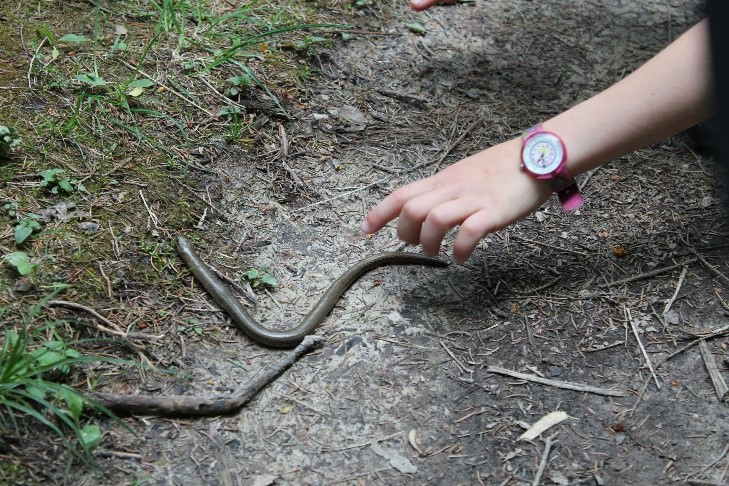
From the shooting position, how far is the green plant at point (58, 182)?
3.52 m

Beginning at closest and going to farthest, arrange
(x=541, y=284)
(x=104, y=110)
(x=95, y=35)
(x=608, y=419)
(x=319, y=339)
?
(x=608, y=419), (x=319, y=339), (x=541, y=284), (x=104, y=110), (x=95, y=35)

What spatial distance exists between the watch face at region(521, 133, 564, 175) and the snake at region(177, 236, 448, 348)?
973mm

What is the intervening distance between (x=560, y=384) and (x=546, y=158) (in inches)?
40.9

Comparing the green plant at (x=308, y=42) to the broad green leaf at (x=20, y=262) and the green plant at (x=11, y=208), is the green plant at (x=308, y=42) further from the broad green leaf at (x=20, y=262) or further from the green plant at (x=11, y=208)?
the broad green leaf at (x=20, y=262)

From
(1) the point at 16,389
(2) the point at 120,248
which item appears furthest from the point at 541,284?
(1) the point at 16,389

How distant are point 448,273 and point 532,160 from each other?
2.85 ft

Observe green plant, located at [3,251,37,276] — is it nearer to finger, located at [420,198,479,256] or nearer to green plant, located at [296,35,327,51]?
finger, located at [420,198,479,256]

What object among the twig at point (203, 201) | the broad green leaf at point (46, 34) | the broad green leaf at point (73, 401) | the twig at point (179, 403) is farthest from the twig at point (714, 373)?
the broad green leaf at point (46, 34)

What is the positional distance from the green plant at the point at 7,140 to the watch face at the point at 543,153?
256 centimetres

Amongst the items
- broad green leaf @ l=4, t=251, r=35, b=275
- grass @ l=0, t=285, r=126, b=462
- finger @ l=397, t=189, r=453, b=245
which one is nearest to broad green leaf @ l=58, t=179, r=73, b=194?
broad green leaf @ l=4, t=251, r=35, b=275

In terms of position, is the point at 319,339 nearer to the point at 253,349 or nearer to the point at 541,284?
the point at 253,349

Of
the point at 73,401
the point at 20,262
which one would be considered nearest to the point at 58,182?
the point at 20,262

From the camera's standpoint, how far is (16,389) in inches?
107

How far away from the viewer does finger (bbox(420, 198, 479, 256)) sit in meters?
3.02
